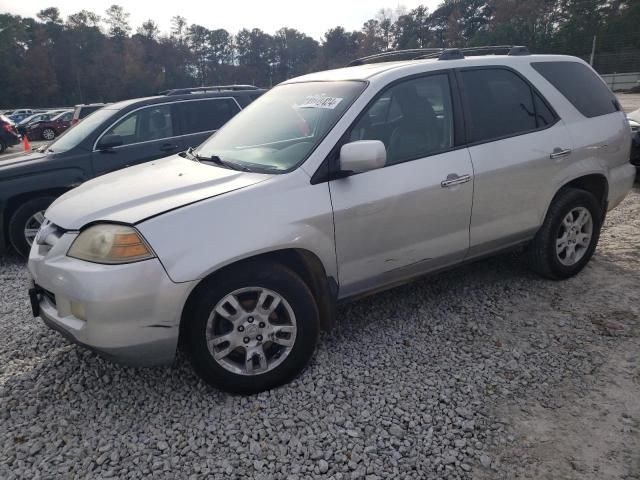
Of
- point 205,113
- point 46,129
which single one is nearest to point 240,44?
point 46,129

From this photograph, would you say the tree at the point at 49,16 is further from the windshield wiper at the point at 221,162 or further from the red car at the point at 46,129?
the windshield wiper at the point at 221,162

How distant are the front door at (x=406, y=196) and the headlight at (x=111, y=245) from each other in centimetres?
110

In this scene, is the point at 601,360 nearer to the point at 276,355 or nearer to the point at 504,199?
the point at 504,199

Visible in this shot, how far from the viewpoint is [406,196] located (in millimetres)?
3139

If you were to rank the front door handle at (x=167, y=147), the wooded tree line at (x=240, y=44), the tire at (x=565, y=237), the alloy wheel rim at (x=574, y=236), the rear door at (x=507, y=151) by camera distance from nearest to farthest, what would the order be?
the rear door at (x=507, y=151)
the tire at (x=565, y=237)
the alloy wheel rim at (x=574, y=236)
the front door handle at (x=167, y=147)
the wooded tree line at (x=240, y=44)

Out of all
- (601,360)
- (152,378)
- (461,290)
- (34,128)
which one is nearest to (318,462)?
(152,378)

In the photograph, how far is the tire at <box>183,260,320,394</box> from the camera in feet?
8.66

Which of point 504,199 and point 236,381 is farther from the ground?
point 504,199

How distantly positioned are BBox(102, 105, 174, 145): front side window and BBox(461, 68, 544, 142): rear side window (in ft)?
13.6

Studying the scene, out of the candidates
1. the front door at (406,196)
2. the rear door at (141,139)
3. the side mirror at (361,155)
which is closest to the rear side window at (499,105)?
the front door at (406,196)

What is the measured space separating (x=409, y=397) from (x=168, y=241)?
159cm

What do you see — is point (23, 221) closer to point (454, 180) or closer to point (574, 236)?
point (454, 180)

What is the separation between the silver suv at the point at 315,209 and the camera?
2543 millimetres

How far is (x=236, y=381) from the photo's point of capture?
2785 mm
